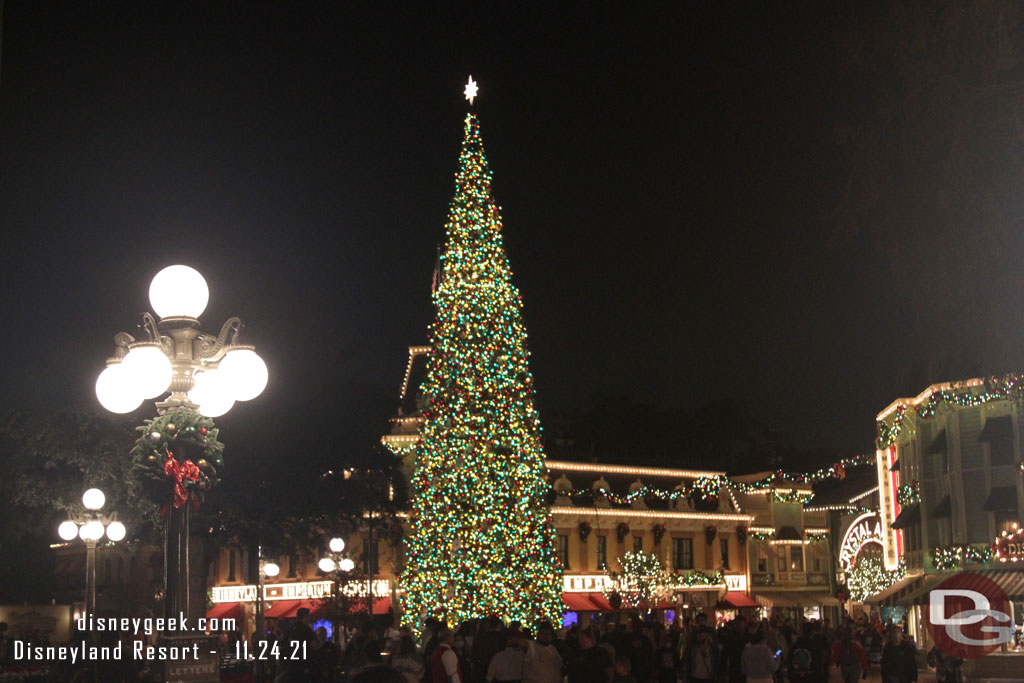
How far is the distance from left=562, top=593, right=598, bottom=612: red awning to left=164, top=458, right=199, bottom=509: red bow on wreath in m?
43.4

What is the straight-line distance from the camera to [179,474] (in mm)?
9961

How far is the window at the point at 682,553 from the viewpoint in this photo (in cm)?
6025

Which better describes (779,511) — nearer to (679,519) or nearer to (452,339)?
(679,519)

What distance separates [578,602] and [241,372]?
44.8 meters

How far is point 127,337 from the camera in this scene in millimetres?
10781

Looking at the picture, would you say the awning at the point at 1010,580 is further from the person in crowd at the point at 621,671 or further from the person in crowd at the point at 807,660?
the person in crowd at the point at 621,671

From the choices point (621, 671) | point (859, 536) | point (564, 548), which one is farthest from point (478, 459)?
point (859, 536)

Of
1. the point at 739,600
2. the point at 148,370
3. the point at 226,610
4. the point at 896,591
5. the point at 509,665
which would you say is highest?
the point at 148,370

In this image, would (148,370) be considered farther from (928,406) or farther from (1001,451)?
(1001,451)

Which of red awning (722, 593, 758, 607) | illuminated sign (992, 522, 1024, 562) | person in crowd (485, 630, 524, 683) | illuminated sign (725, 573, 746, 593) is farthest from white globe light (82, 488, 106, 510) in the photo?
illuminated sign (725, 573, 746, 593)

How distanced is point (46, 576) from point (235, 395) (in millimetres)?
37938

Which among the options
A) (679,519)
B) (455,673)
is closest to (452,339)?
(455,673)

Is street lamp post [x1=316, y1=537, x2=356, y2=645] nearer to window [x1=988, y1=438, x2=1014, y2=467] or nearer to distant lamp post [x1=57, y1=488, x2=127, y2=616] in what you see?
distant lamp post [x1=57, y1=488, x2=127, y2=616]

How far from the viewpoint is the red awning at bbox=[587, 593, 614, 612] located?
53.8m
